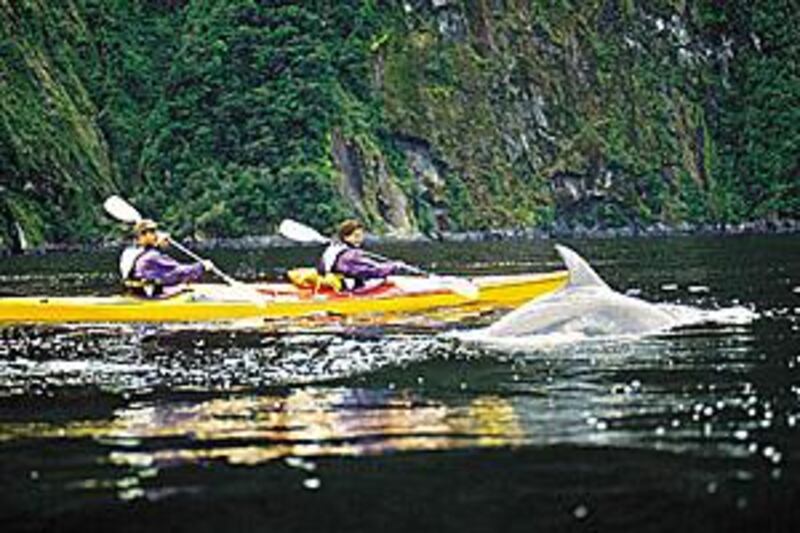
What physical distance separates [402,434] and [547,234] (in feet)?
394

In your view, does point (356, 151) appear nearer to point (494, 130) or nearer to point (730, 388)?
point (494, 130)

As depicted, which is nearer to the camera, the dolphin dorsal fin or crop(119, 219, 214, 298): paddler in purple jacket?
the dolphin dorsal fin

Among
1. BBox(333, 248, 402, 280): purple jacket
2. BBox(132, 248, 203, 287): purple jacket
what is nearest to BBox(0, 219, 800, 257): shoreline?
BBox(132, 248, 203, 287): purple jacket

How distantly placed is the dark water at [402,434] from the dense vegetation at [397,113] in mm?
84766

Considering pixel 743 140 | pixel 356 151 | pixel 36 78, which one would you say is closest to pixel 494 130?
pixel 356 151

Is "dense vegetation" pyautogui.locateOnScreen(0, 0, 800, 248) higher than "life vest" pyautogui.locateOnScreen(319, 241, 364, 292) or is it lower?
higher

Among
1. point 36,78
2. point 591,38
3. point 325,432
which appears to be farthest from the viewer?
point 591,38

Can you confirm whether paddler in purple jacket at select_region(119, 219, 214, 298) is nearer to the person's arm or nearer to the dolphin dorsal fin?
the person's arm

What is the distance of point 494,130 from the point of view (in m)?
146

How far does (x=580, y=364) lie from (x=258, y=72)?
4423 inches

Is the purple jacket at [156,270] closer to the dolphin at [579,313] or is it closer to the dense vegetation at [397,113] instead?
the dolphin at [579,313]

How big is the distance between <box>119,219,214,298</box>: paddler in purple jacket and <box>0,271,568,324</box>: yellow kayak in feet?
1.13

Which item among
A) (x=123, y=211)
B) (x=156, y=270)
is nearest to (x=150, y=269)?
(x=156, y=270)

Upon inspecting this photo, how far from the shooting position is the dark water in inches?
444
